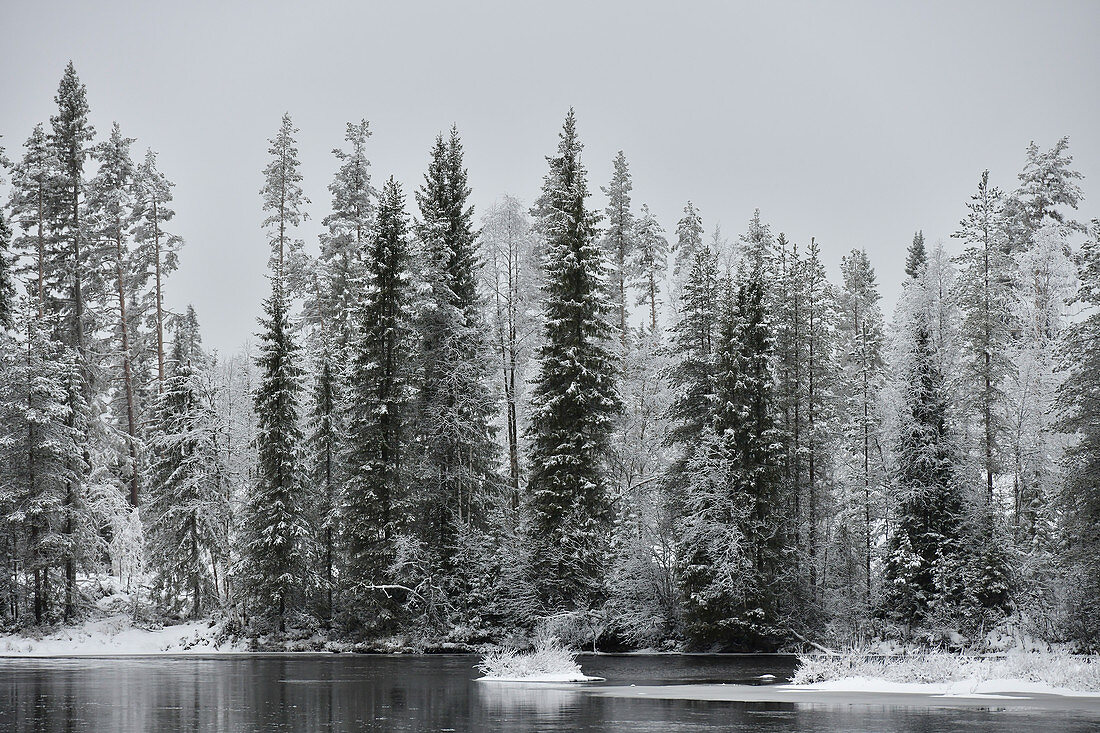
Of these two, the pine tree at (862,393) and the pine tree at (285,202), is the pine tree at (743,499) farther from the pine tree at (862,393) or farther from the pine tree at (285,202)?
the pine tree at (285,202)

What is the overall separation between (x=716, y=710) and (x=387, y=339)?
27054 millimetres

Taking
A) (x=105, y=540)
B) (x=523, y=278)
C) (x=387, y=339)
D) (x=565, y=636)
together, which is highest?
(x=523, y=278)

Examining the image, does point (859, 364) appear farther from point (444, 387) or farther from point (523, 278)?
point (444, 387)

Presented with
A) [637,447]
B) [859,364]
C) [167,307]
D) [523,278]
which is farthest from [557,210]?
[167,307]

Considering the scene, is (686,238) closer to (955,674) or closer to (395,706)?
(955,674)

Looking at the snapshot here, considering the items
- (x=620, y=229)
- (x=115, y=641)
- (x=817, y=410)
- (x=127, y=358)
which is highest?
(x=620, y=229)

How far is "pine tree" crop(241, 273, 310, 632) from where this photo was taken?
4419cm

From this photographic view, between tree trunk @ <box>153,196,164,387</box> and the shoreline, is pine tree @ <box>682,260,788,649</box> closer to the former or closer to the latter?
the shoreline

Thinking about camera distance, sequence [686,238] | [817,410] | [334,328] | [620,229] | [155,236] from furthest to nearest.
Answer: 1. [686,238]
2. [620,229]
3. [155,236]
4. [334,328]
5. [817,410]

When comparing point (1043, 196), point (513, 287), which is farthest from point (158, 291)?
point (1043, 196)

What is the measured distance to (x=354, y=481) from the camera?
143 feet

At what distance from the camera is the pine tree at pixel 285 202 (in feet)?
204

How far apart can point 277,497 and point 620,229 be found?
27.8 m

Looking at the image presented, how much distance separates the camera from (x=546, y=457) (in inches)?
1761
